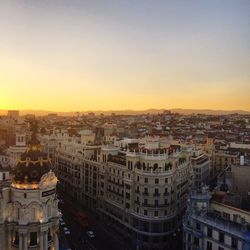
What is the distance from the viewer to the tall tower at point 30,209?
3322 cm

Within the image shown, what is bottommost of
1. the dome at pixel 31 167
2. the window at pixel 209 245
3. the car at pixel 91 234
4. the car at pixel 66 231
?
the car at pixel 91 234

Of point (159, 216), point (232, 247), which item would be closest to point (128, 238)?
point (159, 216)

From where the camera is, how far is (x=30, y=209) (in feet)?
110

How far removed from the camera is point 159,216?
181 ft

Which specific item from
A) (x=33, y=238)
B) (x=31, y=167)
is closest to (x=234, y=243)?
(x=33, y=238)

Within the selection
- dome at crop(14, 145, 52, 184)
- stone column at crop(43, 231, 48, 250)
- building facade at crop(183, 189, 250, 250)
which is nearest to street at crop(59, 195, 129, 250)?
building facade at crop(183, 189, 250, 250)

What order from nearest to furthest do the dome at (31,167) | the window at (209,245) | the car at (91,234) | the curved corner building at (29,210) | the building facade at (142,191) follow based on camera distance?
1. the curved corner building at (29,210)
2. the dome at (31,167)
3. the window at (209,245)
4. the building facade at (142,191)
5. the car at (91,234)

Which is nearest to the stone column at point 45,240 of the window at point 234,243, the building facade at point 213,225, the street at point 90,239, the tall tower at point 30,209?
the tall tower at point 30,209

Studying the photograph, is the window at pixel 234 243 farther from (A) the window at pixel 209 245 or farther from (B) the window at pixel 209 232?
(A) the window at pixel 209 245

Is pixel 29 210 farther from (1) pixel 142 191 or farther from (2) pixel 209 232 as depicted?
(1) pixel 142 191

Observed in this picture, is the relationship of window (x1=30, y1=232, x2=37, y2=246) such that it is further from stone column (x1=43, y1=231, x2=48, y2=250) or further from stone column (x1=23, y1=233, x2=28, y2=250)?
stone column (x1=43, y1=231, x2=48, y2=250)

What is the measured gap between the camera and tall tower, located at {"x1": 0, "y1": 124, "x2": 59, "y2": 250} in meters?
Answer: 33.2

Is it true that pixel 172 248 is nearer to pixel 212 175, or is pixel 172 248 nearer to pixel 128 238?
pixel 128 238

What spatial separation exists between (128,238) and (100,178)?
509 inches
